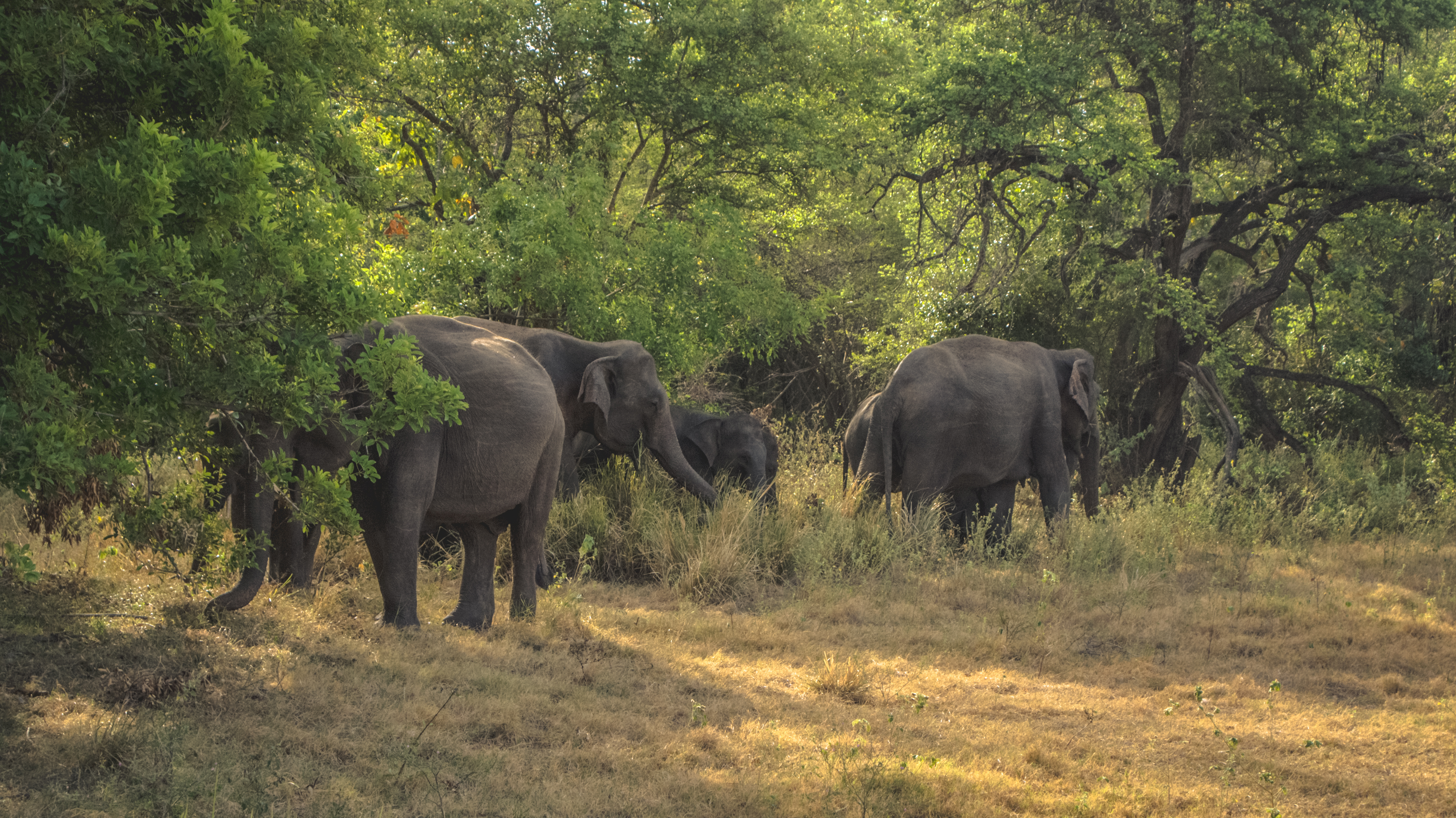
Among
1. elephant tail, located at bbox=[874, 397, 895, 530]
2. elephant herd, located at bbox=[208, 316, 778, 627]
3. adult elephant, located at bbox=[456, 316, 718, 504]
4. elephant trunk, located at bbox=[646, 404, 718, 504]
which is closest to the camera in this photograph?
elephant herd, located at bbox=[208, 316, 778, 627]

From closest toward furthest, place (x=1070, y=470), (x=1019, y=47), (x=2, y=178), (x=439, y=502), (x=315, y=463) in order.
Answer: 1. (x=2, y=178)
2. (x=315, y=463)
3. (x=439, y=502)
4. (x=1070, y=470)
5. (x=1019, y=47)

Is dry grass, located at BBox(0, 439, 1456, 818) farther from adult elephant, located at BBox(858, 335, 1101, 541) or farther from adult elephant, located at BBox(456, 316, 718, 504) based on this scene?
adult elephant, located at BBox(858, 335, 1101, 541)

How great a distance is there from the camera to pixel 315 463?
23.2 ft

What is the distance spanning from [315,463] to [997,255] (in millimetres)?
11476

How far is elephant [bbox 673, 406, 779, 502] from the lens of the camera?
13414 millimetres

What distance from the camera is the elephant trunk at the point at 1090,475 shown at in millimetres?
13336

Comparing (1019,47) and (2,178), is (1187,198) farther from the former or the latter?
(2,178)

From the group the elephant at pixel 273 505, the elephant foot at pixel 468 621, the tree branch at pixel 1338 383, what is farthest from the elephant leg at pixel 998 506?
the elephant at pixel 273 505

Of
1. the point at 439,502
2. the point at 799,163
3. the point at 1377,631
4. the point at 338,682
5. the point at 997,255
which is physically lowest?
the point at 1377,631

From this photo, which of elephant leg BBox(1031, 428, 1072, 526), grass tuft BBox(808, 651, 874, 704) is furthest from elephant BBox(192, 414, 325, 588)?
elephant leg BBox(1031, 428, 1072, 526)

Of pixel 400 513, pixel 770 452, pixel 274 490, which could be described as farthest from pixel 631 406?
pixel 274 490

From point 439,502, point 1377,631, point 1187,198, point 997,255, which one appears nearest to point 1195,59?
point 1187,198

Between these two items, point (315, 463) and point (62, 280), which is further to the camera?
point (315, 463)

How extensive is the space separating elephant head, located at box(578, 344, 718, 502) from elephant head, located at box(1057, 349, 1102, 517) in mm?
4725
